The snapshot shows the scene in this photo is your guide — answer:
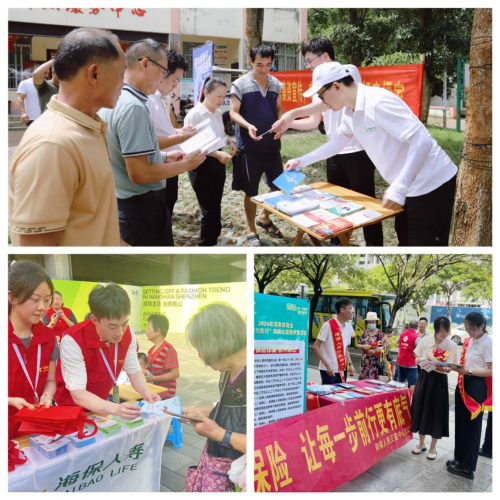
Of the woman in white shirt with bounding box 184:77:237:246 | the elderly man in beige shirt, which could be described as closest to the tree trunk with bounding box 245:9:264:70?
the woman in white shirt with bounding box 184:77:237:246

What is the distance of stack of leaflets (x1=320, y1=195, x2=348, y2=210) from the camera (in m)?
2.85

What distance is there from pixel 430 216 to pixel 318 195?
2.33ft

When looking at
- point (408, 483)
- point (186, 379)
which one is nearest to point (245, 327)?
point (186, 379)

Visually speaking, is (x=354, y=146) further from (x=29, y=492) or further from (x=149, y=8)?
(x=29, y=492)

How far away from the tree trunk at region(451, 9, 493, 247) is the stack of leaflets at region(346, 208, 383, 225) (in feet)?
3.36

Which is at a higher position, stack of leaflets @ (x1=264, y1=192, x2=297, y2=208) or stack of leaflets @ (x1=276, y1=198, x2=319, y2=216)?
stack of leaflets @ (x1=264, y1=192, x2=297, y2=208)

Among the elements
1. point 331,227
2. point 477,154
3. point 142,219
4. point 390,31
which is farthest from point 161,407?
point 390,31

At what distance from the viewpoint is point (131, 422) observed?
2287mm

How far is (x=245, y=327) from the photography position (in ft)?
7.54

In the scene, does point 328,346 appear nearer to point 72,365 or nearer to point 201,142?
point 201,142

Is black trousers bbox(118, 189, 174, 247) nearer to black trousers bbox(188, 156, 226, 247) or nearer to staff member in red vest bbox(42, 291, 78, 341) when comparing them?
staff member in red vest bbox(42, 291, 78, 341)

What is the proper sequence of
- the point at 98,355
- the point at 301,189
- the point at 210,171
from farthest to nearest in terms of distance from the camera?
the point at 210,171 → the point at 301,189 → the point at 98,355

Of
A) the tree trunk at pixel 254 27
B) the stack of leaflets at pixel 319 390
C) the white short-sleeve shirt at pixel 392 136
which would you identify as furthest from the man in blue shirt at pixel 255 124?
the stack of leaflets at pixel 319 390

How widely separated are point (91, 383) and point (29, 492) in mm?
502
